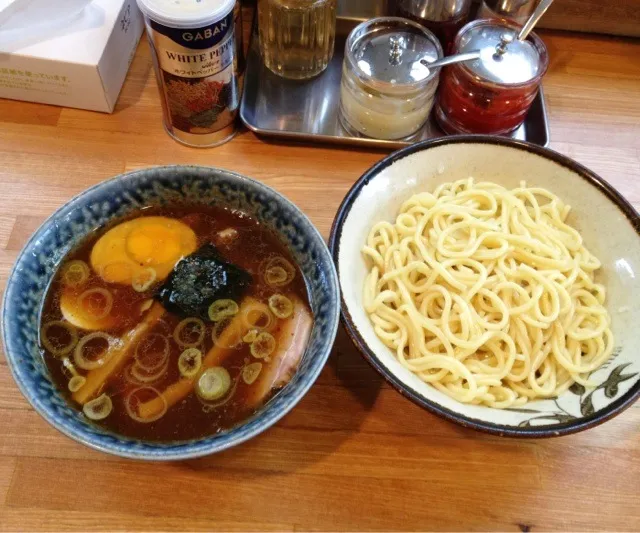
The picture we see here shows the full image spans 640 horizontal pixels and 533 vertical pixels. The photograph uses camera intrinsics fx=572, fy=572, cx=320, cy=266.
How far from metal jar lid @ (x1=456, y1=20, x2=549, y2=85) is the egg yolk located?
31.2 inches

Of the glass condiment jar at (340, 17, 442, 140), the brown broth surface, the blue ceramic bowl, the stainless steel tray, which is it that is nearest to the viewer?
Result: the blue ceramic bowl

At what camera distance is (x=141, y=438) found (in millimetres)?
923

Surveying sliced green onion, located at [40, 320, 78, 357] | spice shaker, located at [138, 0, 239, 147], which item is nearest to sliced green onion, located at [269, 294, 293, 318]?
sliced green onion, located at [40, 320, 78, 357]

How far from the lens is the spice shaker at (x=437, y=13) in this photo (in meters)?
1.52

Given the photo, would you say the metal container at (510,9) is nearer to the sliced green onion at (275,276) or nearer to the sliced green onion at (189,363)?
the sliced green onion at (275,276)

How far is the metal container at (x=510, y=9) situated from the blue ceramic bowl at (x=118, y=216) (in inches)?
36.8

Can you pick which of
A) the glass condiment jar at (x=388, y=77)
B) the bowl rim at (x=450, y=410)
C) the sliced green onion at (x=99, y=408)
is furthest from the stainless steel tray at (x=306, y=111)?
the sliced green onion at (x=99, y=408)

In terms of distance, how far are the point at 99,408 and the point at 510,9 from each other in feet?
4.66

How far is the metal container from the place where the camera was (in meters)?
1.54

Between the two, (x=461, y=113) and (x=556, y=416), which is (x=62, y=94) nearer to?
(x=461, y=113)

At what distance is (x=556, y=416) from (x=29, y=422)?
3.13ft

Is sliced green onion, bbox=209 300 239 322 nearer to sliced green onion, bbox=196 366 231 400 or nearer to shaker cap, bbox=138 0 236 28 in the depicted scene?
sliced green onion, bbox=196 366 231 400

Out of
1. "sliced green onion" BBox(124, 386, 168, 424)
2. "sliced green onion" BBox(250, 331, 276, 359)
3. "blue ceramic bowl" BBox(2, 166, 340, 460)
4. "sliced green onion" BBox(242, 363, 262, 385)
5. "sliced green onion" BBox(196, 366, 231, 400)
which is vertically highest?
"blue ceramic bowl" BBox(2, 166, 340, 460)

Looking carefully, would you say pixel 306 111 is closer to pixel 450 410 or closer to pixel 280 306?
pixel 280 306
